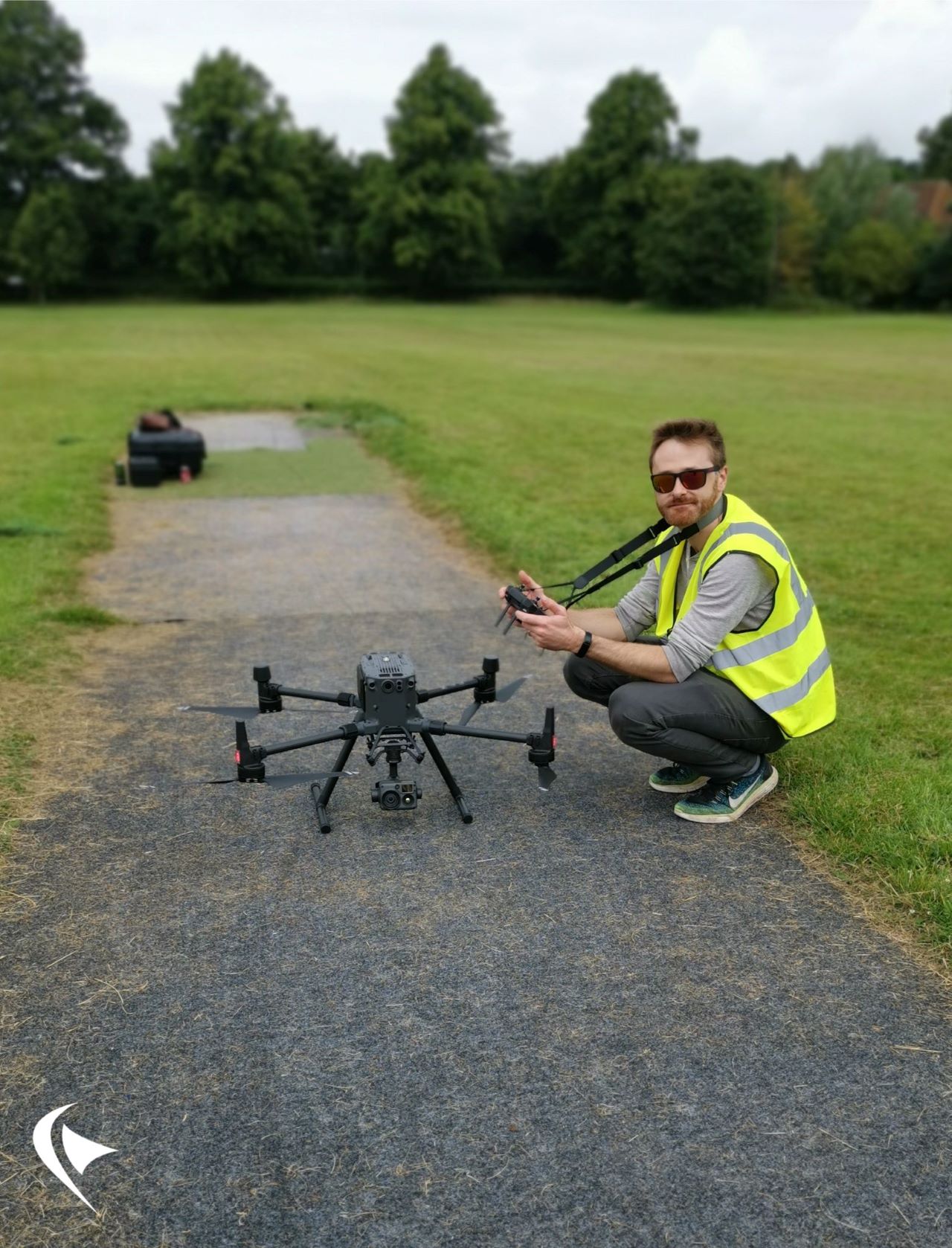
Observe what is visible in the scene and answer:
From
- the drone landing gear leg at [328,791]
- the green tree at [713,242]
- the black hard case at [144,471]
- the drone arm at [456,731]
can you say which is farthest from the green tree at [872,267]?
the drone landing gear leg at [328,791]

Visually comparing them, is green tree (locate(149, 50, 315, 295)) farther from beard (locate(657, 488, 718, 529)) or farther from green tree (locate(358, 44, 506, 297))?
beard (locate(657, 488, 718, 529))

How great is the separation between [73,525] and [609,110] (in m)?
89.8

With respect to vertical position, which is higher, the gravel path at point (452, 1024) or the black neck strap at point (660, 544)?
the black neck strap at point (660, 544)

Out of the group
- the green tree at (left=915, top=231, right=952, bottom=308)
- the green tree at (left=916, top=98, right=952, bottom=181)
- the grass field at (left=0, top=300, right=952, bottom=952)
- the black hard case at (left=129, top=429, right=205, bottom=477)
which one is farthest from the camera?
the green tree at (left=916, top=98, right=952, bottom=181)

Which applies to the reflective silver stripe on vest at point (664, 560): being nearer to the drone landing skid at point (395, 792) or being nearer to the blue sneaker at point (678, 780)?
the blue sneaker at point (678, 780)

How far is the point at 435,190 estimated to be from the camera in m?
84.4

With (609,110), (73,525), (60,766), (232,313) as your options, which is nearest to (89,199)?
(232,313)

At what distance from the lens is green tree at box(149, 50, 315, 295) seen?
78.0m

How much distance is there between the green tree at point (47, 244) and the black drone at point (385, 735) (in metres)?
77.6

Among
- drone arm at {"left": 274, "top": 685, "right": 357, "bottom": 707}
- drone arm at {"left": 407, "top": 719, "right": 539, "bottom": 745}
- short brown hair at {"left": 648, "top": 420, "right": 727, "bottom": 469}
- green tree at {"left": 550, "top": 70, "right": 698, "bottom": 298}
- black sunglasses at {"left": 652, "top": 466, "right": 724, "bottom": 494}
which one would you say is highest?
green tree at {"left": 550, "top": 70, "right": 698, "bottom": 298}

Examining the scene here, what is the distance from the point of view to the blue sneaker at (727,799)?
510 centimetres

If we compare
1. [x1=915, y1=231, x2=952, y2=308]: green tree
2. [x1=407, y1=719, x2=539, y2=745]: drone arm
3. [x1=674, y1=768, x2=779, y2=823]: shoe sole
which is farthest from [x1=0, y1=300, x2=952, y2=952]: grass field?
[x1=915, y1=231, x2=952, y2=308]: green tree

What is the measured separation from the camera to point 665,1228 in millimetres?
2801

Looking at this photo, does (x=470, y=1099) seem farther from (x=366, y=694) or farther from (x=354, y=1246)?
(x=366, y=694)
